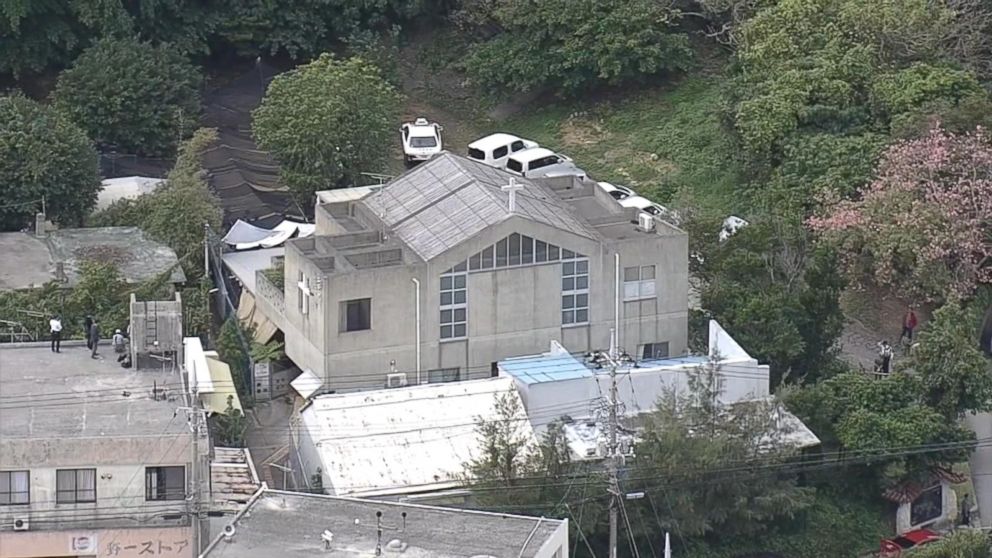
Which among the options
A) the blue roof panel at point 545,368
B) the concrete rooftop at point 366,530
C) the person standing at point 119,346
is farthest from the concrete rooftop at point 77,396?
the blue roof panel at point 545,368

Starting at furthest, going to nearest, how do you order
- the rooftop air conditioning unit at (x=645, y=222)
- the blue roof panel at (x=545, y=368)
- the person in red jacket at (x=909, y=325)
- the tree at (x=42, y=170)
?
the tree at (x=42, y=170)
the person in red jacket at (x=909, y=325)
the rooftop air conditioning unit at (x=645, y=222)
the blue roof panel at (x=545, y=368)

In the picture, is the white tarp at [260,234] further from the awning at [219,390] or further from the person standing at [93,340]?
the person standing at [93,340]

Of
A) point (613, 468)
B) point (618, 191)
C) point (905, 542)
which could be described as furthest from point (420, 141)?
point (613, 468)

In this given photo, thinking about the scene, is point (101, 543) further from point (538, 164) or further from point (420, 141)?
point (420, 141)

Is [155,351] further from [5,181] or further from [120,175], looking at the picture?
A: [120,175]

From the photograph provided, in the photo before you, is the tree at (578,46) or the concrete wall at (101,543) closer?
the concrete wall at (101,543)

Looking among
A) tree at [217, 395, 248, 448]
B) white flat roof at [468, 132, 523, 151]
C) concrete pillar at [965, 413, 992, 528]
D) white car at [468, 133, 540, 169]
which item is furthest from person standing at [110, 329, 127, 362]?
white flat roof at [468, 132, 523, 151]

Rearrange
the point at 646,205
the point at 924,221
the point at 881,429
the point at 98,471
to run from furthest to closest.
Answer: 1. the point at 646,205
2. the point at 924,221
3. the point at 881,429
4. the point at 98,471
